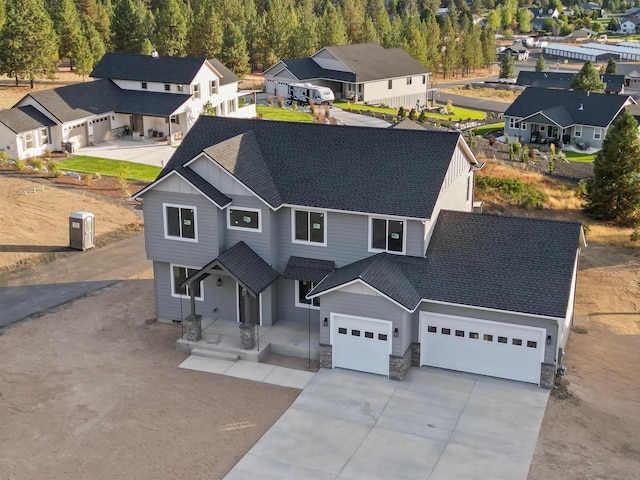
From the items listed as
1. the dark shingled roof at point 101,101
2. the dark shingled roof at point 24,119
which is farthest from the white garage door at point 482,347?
the dark shingled roof at point 101,101

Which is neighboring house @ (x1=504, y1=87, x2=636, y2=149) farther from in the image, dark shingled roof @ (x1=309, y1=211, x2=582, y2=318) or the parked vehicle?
dark shingled roof @ (x1=309, y1=211, x2=582, y2=318)

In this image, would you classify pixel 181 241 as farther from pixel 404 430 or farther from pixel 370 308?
pixel 404 430

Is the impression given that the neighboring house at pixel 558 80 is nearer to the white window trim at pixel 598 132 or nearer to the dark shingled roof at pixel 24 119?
the white window trim at pixel 598 132


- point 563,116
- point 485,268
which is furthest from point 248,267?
point 563,116

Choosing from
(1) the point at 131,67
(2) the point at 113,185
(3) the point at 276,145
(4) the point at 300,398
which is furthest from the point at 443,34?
(4) the point at 300,398

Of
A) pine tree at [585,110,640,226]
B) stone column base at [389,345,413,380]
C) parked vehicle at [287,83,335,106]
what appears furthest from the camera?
parked vehicle at [287,83,335,106]

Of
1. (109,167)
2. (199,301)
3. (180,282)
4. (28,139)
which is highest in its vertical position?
(28,139)

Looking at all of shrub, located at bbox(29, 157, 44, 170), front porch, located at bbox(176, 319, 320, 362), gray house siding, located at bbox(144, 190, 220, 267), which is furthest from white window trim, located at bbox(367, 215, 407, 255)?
shrub, located at bbox(29, 157, 44, 170)
